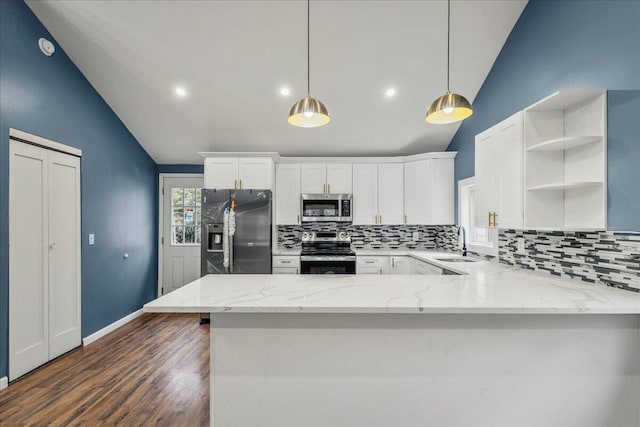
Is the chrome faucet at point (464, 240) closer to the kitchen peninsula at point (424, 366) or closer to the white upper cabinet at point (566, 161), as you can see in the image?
the white upper cabinet at point (566, 161)

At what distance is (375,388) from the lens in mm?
1655

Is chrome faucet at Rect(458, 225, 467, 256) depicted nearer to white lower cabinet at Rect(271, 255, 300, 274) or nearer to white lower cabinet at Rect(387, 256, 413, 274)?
white lower cabinet at Rect(387, 256, 413, 274)

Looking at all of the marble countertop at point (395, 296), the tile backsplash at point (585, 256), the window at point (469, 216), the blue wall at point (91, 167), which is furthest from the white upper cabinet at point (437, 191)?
the blue wall at point (91, 167)

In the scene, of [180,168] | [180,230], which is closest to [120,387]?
[180,230]

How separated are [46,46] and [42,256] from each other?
1.99 metres

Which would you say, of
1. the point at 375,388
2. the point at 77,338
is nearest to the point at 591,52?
the point at 375,388

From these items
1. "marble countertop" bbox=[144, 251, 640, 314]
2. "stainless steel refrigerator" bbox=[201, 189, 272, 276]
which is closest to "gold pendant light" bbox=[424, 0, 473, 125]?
"marble countertop" bbox=[144, 251, 640, 314]

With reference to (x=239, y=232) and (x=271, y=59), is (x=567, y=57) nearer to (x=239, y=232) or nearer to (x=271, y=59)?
(x=271, y=59)

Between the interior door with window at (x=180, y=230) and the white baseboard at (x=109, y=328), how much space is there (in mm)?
719

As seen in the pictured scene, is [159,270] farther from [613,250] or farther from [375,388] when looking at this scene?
[613,250]

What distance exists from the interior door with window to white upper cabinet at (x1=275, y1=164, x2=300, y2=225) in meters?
A: 1.44

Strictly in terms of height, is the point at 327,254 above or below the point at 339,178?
below

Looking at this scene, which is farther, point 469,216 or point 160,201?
point 160,201

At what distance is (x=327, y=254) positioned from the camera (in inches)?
163
